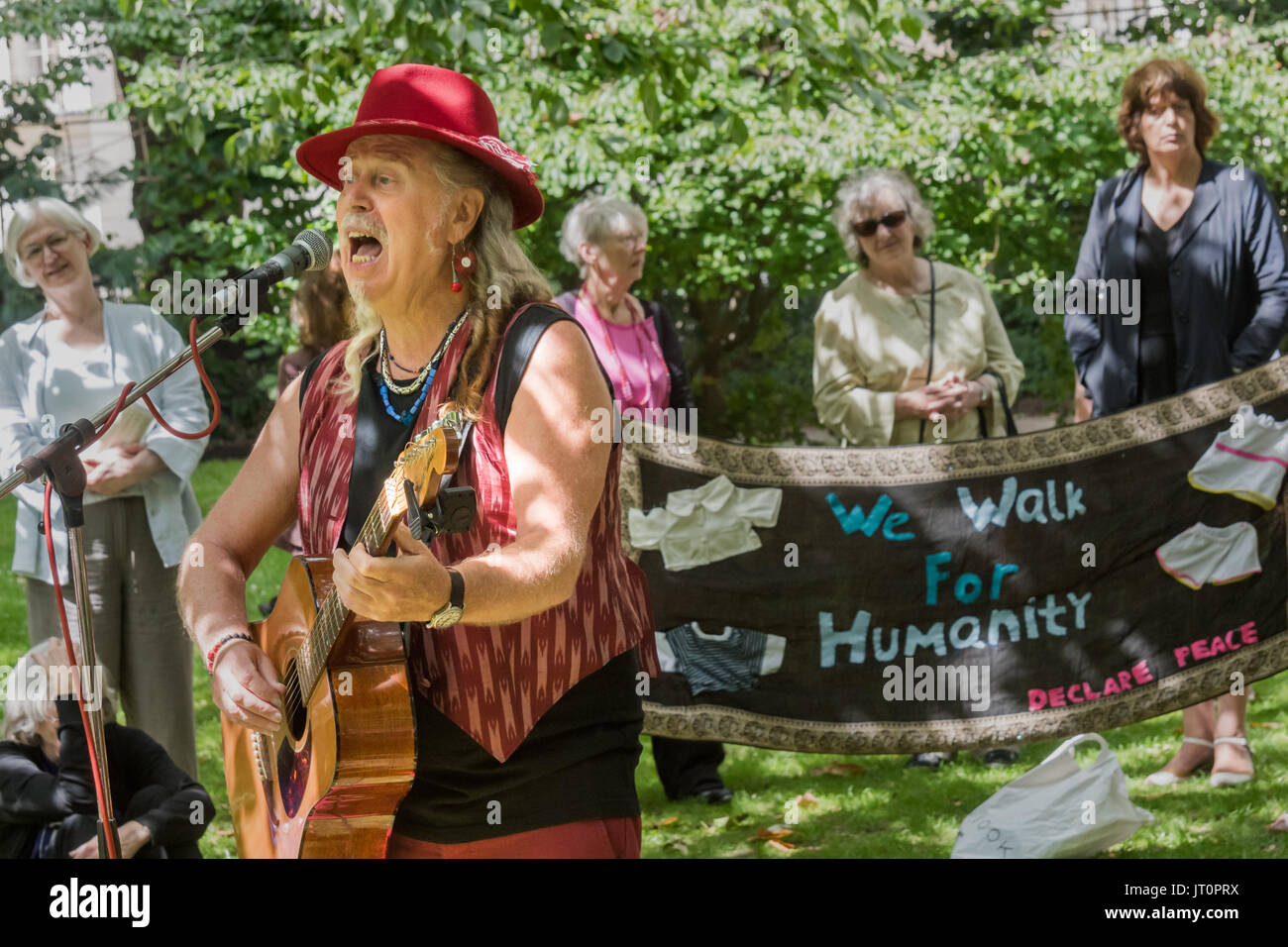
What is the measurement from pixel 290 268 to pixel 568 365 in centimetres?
68

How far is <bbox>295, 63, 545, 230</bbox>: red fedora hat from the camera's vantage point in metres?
2.32

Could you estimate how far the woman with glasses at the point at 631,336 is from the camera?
527 centimetres

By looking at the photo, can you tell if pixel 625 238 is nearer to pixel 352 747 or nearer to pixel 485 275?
pixel 485 275

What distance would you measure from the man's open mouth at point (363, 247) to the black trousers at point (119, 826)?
224cm

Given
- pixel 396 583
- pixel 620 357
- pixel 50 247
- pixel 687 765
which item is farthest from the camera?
pixel 620 357

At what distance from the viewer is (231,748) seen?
9.06ft

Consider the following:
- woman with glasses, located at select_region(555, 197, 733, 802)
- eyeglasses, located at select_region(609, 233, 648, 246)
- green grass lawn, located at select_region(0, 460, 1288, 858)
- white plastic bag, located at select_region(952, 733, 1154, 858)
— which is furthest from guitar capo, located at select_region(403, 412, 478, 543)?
eyeglasses, located at select_region(609, 233, 648, 246)

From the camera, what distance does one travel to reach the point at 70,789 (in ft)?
13.1

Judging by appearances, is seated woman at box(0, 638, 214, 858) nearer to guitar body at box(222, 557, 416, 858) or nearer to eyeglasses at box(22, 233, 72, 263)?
eyeglasses at box(22, 233, 72, 263)

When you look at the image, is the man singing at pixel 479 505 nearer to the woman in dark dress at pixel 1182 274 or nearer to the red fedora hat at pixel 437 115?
the red fedora hat at pixel 437 115

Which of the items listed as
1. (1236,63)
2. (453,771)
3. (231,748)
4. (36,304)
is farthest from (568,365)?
(36,304)

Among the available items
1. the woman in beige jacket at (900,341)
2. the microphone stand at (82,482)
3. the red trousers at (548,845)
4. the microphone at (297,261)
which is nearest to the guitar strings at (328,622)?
the red trousers at (548,845)

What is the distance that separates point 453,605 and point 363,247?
0.73m

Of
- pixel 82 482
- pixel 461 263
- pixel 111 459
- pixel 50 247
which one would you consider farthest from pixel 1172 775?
pixel 50 247
